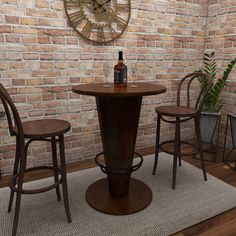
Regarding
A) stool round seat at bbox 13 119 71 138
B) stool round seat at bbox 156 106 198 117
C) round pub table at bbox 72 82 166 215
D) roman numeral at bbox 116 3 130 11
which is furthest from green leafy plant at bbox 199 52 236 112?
stool round seat at bbox 13 119 71 138

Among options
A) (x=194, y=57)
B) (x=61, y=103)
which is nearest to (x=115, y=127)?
(x=61, y=103)

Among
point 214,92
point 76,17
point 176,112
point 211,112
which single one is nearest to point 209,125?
point 211,112

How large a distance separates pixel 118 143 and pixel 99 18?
4.77 ft

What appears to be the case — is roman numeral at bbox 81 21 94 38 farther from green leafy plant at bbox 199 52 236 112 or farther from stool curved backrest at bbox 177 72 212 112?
green leafy plant at bbox 199 52 236 112

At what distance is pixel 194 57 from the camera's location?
332 cm

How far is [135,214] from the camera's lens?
184 centimetres

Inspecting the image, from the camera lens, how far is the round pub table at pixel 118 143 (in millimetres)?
1719

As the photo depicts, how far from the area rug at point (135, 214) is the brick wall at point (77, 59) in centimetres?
63

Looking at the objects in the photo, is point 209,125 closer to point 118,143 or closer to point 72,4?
point 118,143

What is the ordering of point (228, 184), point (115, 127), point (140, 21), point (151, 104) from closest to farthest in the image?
1. point (115, 127)
2. point (228, 184)
3. point (140, 21)
4. point (151, 104)

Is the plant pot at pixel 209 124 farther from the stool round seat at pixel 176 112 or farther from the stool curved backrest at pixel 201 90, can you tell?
the stool round seat at pixel 176 112

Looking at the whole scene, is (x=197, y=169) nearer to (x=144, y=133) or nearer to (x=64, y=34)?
(x=144, y=133)

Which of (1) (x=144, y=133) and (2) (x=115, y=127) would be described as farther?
(1) (x=144, y=133)

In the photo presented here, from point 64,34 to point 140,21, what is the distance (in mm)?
940
